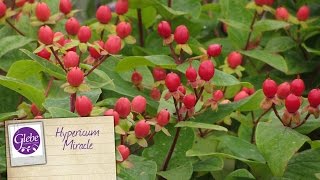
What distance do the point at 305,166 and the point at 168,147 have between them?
259 mm

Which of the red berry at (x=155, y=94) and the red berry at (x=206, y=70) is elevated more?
the red berry at (x=206, y=70)

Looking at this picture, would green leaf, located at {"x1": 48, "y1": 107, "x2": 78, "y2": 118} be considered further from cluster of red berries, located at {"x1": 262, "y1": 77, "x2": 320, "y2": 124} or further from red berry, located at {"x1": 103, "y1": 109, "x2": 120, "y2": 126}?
cluster of red berries, located at {"x1": 262, "y1": 77, "x2": 320, "y2": 124}

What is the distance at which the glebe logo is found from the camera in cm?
99

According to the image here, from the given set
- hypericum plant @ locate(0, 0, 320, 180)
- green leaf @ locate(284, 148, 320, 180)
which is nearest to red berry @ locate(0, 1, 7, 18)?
hypericum plant @ locate(0, 0, 320, 180)

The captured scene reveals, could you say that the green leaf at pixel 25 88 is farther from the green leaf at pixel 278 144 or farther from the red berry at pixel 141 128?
the green leaf at pixel 278 144

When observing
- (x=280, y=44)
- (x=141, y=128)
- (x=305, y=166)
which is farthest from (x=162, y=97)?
(x=280, y=44)

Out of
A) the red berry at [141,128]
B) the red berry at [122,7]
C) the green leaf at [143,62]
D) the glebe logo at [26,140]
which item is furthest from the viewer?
the red berry at [122,7]

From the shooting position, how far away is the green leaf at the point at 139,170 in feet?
3.66

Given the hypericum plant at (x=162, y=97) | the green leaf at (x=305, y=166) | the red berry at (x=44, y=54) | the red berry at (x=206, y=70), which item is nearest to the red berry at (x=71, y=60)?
the hypericum plant at (x=162, y=97)

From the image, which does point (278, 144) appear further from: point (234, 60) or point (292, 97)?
point (234, 60)

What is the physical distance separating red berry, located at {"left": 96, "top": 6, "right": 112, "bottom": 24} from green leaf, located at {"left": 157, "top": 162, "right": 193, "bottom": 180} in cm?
42

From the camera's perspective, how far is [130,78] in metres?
1.43

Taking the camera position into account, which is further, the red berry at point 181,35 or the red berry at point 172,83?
the red berry at point 181,35

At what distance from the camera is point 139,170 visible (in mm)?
1128
